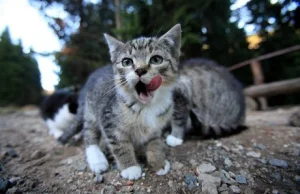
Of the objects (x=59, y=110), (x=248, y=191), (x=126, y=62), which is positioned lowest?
(x=248, y=191)

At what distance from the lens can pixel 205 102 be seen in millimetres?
2467

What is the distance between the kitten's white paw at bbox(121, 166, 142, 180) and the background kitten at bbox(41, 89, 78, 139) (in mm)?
1351

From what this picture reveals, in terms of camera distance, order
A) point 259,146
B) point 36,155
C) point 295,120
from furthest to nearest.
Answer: point 295,120, point 36,155, point 259,146

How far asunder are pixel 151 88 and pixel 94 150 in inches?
32.5

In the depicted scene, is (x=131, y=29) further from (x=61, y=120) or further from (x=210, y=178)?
(x=210, y=178)

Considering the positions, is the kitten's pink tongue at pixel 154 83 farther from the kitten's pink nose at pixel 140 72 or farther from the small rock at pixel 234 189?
the small rock at pixel 234 189

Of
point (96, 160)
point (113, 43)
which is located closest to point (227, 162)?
point (96, 160)

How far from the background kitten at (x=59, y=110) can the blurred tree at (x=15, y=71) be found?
278 mm

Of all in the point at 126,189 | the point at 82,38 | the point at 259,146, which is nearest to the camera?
the point at 126,189

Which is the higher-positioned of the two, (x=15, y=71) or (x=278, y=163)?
(x=15, y=71)

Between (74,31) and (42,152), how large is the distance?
209 cm

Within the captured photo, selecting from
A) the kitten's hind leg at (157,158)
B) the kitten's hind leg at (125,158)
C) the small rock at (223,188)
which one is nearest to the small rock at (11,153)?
the kitten's hind leg at (125,158)

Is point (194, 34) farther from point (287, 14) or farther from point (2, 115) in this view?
point (2, 115)

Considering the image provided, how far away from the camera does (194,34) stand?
3004 millimetres
